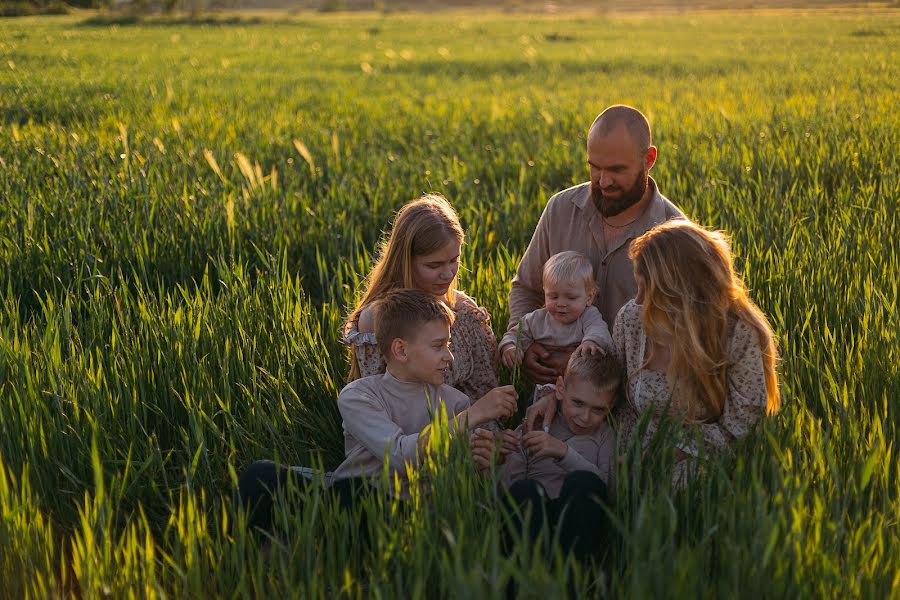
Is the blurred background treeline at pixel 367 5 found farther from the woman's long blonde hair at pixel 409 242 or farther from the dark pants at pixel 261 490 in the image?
the dark pants at pixel 261 490

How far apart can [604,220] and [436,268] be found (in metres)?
0.92

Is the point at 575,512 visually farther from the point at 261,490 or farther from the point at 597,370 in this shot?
the point at 261,490

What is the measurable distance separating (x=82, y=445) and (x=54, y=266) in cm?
198

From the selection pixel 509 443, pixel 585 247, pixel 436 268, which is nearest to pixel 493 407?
pixel 509 443

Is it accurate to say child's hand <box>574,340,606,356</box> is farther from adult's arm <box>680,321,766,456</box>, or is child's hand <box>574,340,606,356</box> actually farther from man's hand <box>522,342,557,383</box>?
adult's arm <box>680,321,766,456</box>

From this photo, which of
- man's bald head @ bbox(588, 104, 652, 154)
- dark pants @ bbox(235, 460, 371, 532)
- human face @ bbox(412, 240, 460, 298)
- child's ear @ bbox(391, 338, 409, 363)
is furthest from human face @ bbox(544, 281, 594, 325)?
dark pants @ bbox(235, 460, 371, 532)

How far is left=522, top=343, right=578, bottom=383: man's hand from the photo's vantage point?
347 cm

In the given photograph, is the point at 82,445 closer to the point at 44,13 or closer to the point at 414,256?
the point at 414,256

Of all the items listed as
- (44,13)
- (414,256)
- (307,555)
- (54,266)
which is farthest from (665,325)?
(44,13)

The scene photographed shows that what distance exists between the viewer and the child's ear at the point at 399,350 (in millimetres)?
2855

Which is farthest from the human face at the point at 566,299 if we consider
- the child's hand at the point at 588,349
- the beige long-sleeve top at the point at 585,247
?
the child's hand at the point at 588,349

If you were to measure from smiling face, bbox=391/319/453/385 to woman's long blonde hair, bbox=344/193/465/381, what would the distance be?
0.36 m

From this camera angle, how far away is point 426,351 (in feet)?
9.32

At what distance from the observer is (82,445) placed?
2.80m
